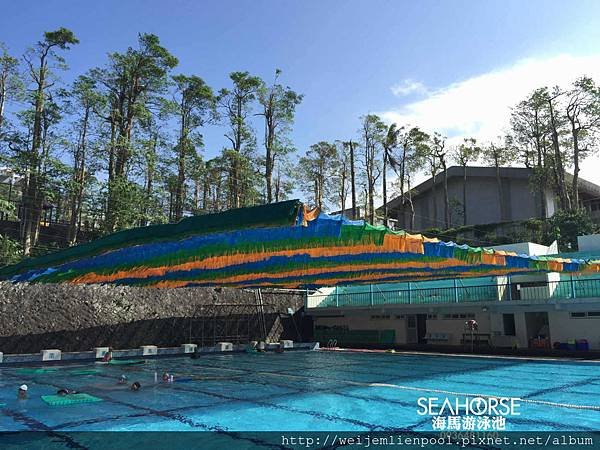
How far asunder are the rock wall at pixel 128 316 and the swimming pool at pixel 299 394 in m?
2.87

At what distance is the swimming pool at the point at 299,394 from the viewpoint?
7.96 m

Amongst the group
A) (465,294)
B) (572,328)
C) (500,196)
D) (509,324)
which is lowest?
(572,328)

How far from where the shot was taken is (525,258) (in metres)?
12.2

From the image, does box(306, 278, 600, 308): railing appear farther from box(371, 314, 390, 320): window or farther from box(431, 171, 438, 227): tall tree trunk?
box(431, 171, 438, 227): tall tree trunk

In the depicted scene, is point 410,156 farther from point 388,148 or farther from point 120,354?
point 120,354

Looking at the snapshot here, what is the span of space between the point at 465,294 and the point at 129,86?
21.9 m

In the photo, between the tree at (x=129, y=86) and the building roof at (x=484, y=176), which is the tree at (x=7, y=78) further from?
the building roof at (x=484, y=176)

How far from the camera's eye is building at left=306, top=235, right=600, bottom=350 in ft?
63.3

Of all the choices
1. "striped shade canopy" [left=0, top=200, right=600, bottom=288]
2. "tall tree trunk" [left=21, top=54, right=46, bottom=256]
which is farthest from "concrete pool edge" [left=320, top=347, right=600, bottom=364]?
"tall tree trunk" [left=21, top=54, right=46, bottom=256]

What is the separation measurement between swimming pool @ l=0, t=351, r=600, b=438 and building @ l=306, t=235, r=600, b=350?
3280mm

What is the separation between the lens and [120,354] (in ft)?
68.1

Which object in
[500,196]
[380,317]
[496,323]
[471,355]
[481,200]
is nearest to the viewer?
[471,355]

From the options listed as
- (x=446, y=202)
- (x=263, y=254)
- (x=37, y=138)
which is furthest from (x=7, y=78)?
(x=446, y=202)

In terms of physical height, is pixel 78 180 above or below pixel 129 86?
below
